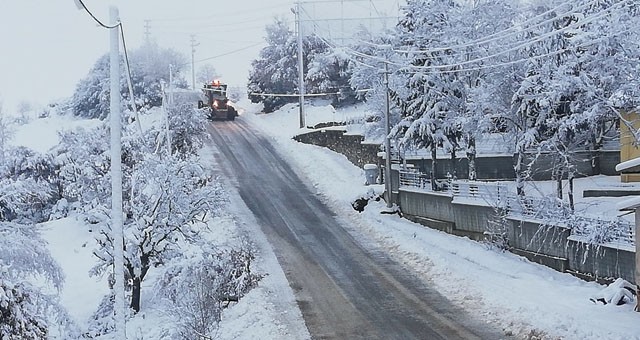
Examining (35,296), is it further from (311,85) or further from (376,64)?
(311,85)

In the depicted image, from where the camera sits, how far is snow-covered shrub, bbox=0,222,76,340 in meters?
12.4

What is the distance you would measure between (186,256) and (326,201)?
12.7 metres

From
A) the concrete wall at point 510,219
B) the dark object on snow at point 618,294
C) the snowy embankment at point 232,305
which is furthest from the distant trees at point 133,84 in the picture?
the dark object on snow at point 618,294

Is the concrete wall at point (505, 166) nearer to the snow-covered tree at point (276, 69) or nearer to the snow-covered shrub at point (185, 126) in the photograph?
the snow-covered shrub at point (185, 126)

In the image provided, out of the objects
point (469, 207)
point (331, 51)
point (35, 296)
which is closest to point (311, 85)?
point (331, 51)

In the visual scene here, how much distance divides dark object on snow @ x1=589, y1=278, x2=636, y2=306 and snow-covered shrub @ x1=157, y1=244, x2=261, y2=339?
28.2 ft

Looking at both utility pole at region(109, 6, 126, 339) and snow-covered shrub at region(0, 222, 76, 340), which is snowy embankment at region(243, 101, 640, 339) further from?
snow-covered shrub at region(0, 222, 76, 340)

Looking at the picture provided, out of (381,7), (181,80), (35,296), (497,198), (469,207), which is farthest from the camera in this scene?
(181,80)

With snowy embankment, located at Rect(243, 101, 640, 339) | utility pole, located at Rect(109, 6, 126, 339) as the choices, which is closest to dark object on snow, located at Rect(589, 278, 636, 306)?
snowy embankment, located at Rect(243, 101, 640, 339)

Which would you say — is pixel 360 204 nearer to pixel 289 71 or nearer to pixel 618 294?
pixel 618 294

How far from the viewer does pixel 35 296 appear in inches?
531

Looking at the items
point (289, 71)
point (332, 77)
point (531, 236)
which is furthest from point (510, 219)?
point (289, 71)

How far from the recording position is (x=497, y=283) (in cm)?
1900

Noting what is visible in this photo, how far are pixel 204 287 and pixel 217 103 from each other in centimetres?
4850
